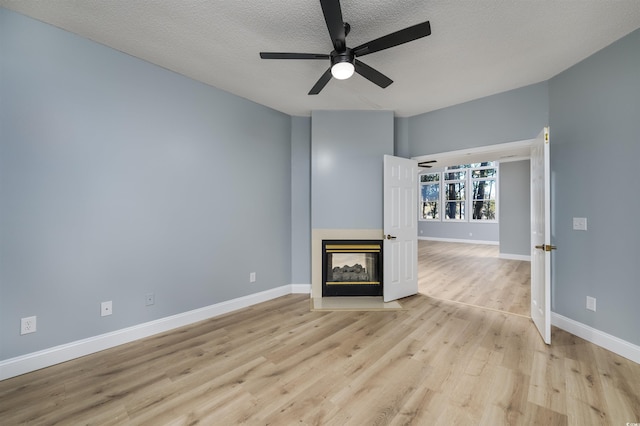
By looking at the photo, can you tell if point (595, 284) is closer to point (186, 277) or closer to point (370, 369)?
point (370, 369)

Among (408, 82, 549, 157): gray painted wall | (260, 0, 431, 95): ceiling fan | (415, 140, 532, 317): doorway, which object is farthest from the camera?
(415, 140, 532, 317): doorway

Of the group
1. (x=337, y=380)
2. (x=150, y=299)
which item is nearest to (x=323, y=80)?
(x=337, y=380)

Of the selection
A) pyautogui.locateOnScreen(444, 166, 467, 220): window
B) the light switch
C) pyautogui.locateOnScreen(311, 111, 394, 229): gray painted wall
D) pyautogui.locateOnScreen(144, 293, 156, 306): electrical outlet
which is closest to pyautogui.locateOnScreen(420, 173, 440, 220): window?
pyautogui.locateOnScreen(444, 166, 467, 220): window

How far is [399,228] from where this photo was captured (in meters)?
3.81

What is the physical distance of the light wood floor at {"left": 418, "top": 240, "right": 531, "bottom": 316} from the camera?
3.70m

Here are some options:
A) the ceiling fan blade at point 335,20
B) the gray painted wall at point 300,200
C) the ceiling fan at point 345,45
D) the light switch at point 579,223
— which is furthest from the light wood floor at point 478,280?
the ceiling fan blade at point 335,20

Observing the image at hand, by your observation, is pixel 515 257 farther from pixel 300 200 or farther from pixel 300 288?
pixel 300 200

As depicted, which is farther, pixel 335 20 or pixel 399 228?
pixel 399 228

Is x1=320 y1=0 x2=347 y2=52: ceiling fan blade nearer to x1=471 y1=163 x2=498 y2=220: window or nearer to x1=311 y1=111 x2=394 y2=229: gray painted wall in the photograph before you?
x1=311 y1=111 x2=394 y2=229: gray painted wall

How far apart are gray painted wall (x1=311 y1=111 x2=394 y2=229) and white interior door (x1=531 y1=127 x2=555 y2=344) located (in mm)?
1782

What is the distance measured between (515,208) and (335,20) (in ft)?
24.1

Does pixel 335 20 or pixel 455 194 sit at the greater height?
pixel 335 20

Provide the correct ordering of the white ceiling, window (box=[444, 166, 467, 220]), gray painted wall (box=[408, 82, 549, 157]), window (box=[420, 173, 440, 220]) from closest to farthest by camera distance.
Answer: the white ceiling
gray painted wall (box=[408, 82, 549, 157])
window (box=[444, 166, 467, 220])
window (box=[420, 173, 440, 220])

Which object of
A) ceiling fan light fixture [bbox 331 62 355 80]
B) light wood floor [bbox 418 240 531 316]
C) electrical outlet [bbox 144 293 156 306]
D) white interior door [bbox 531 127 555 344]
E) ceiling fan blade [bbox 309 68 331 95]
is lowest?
light wood floor [bbox 418 240 531 316]
